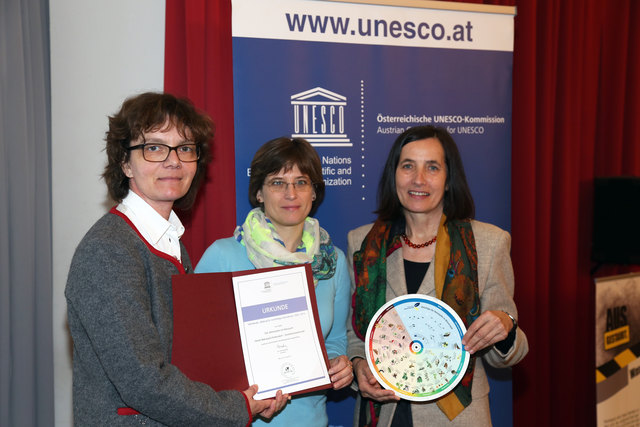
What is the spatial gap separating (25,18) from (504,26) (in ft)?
9.30

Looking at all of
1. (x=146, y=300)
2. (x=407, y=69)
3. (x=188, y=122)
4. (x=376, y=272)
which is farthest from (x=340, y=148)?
(x=146, y=300)

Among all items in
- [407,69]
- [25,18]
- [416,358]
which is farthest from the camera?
[407,69]

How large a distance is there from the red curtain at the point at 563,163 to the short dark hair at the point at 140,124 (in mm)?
1404

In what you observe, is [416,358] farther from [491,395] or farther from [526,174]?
[526,174]

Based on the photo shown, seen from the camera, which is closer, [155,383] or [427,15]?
[155,383]

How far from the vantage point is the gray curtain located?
2645mm

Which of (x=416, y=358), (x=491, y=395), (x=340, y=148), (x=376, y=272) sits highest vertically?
(x=340, y=148)

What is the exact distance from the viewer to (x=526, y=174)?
355cm

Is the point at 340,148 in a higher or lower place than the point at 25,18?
lower

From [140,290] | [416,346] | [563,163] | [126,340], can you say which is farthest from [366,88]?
[126,340]

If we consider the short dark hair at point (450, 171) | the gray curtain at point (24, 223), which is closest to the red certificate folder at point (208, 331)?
the short dark hair at point (450, 171)

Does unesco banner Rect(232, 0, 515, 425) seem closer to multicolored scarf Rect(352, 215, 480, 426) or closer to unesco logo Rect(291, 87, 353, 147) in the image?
unesco logo Rect(291, 87, 353, 147)

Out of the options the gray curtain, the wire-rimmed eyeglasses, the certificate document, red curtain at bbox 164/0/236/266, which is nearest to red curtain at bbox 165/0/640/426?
red curtain at bbox 164/0/236/266

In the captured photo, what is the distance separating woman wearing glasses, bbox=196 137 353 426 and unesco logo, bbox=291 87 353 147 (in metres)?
0.53
